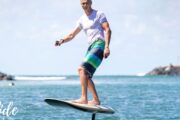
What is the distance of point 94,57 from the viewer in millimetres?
14891

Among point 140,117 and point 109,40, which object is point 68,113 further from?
point 109,40

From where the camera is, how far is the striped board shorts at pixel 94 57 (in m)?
14.9

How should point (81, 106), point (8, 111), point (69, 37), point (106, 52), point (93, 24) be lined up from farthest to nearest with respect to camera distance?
point (8, 111), point (69, 37), point (93, 24), point (81, 106), point (106, 52)

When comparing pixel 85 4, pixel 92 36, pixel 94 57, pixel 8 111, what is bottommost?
pixel 94 57

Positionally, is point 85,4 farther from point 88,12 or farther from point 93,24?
point 93,24

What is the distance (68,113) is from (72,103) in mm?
29528

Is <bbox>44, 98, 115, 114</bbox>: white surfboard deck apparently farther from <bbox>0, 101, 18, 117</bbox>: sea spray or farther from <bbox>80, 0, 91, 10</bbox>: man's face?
<bbox>0, 101, 18, 117</bbox>: sea spray

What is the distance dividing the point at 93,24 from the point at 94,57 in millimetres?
662

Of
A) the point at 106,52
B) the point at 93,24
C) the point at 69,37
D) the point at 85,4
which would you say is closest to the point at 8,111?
the point at 69,37

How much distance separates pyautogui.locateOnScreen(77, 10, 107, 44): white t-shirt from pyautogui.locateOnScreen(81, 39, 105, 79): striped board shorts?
11cm

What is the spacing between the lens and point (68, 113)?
4416 cm

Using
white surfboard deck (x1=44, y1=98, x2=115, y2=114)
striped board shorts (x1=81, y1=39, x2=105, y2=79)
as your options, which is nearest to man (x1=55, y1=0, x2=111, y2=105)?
striped board shorts (x1=81, y1=39, x2=105, y2=79)

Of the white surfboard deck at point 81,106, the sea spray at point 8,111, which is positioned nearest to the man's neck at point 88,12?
the white surfboard deck at point 81,106

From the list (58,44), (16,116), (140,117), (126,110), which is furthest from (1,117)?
(58,44)
